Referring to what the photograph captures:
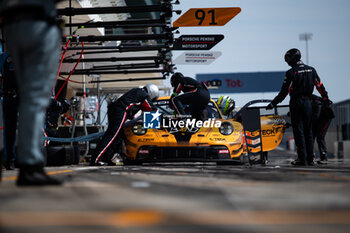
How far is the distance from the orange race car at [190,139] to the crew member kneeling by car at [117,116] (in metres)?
0.19

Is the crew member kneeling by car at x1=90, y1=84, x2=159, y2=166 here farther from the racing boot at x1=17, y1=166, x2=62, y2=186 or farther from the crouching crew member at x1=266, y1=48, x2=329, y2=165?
the racing boot at x1=17, y1=166, x2=62, y2=186

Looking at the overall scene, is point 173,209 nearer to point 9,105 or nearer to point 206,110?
point 9,105

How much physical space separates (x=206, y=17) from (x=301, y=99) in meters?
2.36

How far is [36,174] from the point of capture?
278cm

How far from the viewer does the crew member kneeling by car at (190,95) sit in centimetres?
852

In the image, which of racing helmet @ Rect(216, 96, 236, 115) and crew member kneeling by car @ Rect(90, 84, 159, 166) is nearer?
crew member kneeling by car @ Rect(90, 84, 159, 166)

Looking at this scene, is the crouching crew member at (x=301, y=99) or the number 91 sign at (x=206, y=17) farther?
the number 91 sign at (x=206, y=17)

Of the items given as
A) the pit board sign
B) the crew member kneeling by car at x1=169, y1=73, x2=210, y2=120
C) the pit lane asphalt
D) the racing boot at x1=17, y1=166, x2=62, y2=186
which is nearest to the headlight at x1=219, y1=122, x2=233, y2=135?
the crew member kneeling by car at x1=169, y1=73, x2=210, y2=120

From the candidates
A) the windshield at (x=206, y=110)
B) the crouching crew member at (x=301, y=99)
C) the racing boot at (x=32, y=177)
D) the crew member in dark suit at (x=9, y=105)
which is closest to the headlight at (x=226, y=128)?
the windshield at (x=206, y=110)

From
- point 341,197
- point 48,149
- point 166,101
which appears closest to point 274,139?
point 166,101

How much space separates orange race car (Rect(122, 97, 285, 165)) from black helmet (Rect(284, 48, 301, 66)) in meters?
1.09

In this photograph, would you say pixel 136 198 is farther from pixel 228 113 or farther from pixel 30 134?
pixel 228 113

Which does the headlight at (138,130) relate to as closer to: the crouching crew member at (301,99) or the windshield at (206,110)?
the windshield at (206,110)

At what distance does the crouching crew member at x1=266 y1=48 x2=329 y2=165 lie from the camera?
7.14 meters
